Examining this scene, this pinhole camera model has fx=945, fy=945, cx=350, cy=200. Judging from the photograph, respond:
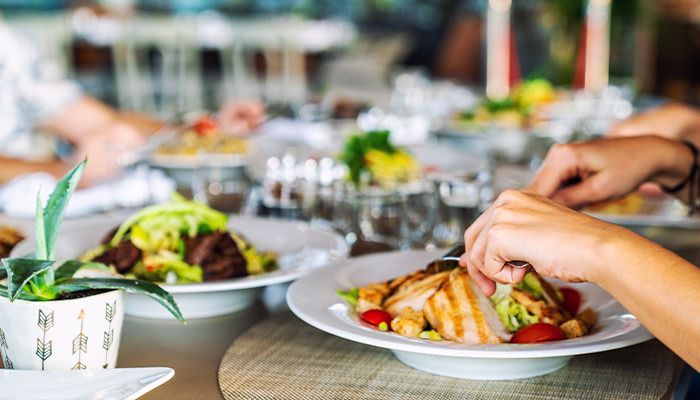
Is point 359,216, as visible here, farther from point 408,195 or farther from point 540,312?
point 540,312

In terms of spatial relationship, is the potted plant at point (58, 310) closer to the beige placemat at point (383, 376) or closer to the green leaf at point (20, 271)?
the green leaf at point (20, 271)

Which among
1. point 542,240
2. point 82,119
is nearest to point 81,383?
point 542,240

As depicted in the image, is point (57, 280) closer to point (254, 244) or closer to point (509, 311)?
point (509, 311)

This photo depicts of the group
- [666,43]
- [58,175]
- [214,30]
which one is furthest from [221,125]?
[666,43]

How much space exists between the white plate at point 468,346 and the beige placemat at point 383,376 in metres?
0.01

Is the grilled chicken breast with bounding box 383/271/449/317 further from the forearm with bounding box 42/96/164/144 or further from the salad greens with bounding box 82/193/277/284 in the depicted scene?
the forearm with bounding box 42/96/164/144

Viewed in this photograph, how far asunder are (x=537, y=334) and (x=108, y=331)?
0.47 meters

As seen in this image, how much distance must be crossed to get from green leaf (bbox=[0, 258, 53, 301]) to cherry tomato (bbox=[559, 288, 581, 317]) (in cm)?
66

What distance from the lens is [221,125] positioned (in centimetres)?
276

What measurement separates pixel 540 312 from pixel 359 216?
2.17 ft

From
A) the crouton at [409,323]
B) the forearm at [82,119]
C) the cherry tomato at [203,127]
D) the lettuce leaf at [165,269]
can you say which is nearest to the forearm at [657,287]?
the crouton at [409,323]

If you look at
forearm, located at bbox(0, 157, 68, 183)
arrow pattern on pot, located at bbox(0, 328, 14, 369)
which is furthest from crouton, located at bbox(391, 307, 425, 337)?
forearm, located at bbox(0, 157, 68, 183)

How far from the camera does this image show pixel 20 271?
907 millimetres

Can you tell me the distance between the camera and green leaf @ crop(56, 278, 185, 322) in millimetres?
951
